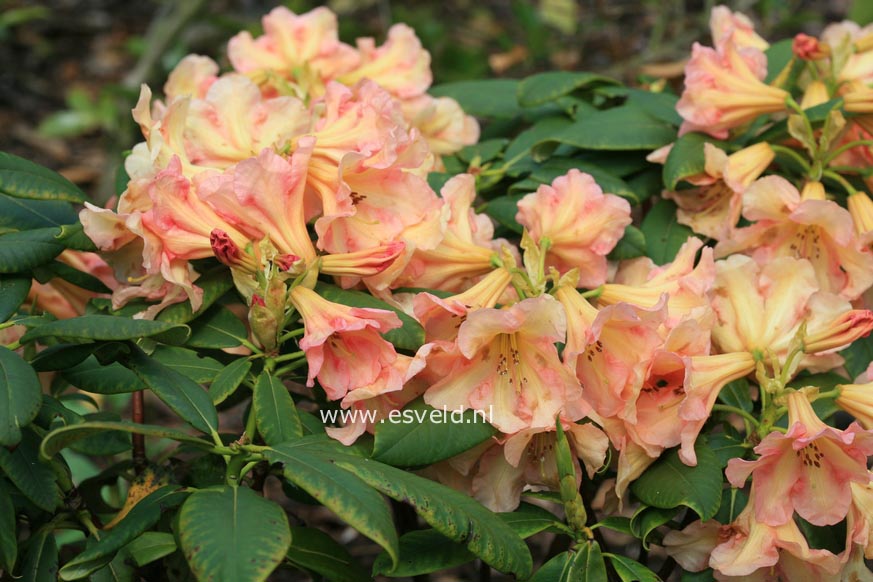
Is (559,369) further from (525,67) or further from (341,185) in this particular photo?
(525,67)

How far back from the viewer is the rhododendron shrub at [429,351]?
1073 millimetres

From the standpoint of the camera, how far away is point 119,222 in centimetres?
122

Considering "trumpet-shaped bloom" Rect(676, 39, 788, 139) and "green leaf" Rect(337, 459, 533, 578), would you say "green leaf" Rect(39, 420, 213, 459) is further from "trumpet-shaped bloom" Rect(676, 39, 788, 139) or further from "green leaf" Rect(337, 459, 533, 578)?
"trumpet-shaped bloom" Rect(676, 39, 788, 139)

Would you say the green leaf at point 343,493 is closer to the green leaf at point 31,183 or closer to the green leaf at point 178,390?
the green leaf at point 178,390

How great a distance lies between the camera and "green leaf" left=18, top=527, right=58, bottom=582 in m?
1.11

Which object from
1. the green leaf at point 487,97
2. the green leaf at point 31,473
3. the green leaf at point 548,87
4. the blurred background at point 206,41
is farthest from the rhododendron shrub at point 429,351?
the blurred background at point 206,41

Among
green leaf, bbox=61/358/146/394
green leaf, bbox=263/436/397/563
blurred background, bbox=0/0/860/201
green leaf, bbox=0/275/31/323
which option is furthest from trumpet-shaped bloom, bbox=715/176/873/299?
blurred background, bbox=0/0/860/201

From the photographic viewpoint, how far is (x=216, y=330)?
126cm

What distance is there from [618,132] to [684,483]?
593 millimetres

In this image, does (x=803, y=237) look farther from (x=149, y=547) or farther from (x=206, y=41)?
(x=206, y=41)

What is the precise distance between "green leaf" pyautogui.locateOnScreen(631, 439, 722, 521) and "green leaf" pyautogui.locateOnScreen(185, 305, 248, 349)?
506mm

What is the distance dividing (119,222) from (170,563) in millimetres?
424

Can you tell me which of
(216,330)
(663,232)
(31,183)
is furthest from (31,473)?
(663,232)

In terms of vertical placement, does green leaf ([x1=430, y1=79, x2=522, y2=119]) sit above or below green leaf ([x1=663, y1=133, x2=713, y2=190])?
below
